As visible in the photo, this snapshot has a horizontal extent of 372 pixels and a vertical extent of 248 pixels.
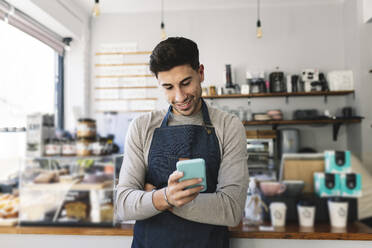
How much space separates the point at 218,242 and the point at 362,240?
800mm

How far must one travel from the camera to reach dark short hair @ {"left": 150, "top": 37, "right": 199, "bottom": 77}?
1.10 metres

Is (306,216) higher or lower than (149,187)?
lower

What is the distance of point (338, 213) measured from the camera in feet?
5.30

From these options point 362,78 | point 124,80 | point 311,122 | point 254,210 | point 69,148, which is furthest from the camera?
point 124,80

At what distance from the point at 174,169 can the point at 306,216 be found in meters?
0.93

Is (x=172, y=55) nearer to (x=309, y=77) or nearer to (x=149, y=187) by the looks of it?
(x=149, y=187)

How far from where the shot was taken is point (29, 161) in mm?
1785

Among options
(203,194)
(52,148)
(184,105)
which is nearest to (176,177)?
(203,194)

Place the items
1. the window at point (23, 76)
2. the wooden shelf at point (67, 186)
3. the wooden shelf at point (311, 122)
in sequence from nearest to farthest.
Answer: the wooden shelf at point (67, 186) → the window at point (23, 76) → the wooden shelf at point (311, 122)

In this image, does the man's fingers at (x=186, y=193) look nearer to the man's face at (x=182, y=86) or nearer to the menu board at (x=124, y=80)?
the man's face at (x=182, y=86)

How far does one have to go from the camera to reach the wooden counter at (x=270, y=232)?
4.81 feet

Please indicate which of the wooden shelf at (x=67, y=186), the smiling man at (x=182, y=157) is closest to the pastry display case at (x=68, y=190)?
the wooden shelf at (x=67, y=186)

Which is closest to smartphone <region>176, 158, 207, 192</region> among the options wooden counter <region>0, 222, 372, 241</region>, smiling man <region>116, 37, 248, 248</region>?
smiling man <region>116, 37, 248, 248</region>

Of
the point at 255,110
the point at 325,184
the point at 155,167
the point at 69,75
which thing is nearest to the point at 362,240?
the point at 325,184
